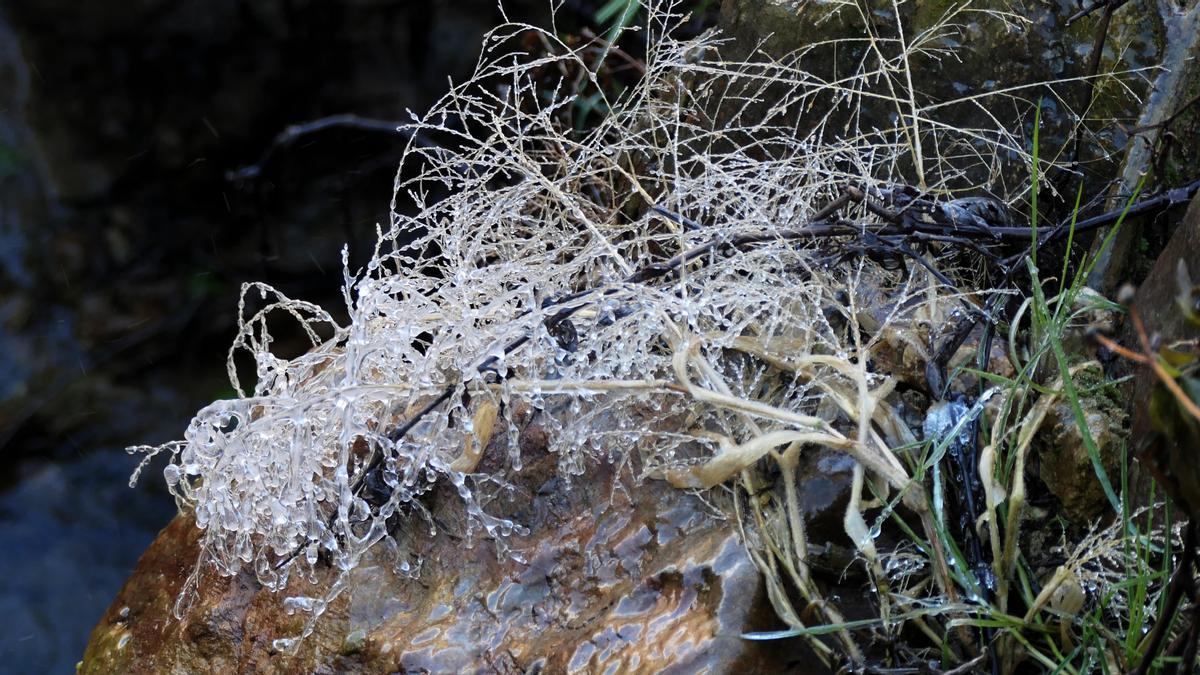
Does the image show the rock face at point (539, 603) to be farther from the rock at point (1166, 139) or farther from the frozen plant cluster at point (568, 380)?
the rock at point (1166, 139)

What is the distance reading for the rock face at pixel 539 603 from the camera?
Result: 155 centimetres

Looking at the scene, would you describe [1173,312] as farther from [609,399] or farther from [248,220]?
[248,220]

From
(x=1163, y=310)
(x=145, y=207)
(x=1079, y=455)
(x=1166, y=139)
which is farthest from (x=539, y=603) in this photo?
(x=145, y=207)

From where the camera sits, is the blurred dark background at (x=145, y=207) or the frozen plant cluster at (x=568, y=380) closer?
the frozen plant cluster at (x=568, y=380)

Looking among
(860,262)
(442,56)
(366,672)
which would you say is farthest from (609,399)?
(442,56)

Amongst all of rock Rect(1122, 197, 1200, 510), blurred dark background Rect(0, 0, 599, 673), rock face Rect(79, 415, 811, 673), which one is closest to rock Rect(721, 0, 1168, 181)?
rock Rect(1122, 197, 1200, 510)

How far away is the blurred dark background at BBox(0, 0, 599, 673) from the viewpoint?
12.6 feet

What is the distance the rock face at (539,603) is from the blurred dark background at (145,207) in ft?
7.14

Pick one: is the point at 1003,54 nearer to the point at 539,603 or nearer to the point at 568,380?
the point at 568,380

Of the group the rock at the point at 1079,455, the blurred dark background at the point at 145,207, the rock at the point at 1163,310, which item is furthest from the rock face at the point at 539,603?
the blurred dark background at the point at 145,207

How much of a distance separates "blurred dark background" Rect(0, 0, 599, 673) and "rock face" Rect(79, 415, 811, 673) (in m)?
2.17

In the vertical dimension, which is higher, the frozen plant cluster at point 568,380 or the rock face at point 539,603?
the frozen plant cluster at point 568,380

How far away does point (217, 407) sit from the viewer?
1.66 metres

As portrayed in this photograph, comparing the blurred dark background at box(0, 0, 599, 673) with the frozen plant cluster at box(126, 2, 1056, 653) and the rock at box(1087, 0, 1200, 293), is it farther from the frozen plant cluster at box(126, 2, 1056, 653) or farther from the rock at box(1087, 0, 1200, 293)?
the rock at box(1087, 0, 1200, 293)
